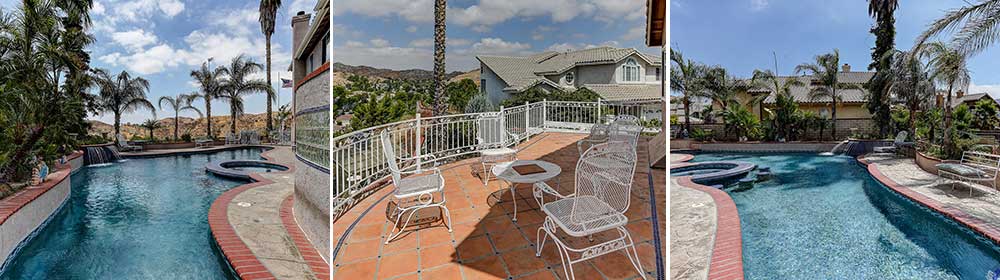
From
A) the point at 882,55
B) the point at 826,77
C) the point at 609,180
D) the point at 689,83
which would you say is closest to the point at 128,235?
the point at 609,180

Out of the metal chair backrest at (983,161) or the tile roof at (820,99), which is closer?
the metal chair backrest at (983,161)

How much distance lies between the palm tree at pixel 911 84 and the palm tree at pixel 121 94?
2043 cm

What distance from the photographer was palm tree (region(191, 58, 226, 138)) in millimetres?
15172

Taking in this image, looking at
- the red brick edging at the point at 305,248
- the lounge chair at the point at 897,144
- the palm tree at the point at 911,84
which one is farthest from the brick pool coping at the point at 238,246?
the lounge chair at the point at 897,144

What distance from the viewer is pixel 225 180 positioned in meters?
8.77

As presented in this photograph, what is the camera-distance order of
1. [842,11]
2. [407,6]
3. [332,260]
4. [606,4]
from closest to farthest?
[332,260] → [407,6] → [606,4] → [842,11]

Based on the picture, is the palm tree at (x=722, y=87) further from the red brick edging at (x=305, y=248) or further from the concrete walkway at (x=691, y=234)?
the red brick edging at (x=305, y=248)

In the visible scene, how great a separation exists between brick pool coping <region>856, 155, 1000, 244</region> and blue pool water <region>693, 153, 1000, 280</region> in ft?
0.25

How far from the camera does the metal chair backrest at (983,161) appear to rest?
602 cm

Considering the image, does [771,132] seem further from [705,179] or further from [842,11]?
[705,179]

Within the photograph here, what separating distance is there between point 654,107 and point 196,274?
23.3ft

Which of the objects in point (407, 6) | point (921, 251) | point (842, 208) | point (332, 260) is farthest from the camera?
point (407, 6)

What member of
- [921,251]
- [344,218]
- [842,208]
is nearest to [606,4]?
[842,208]

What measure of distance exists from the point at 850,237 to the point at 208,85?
63.2ft
